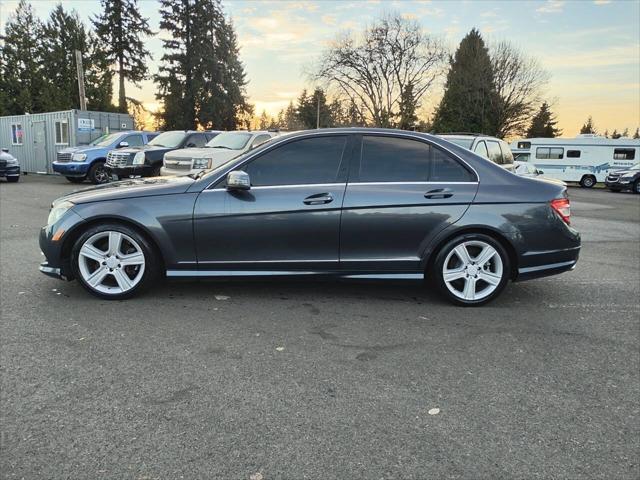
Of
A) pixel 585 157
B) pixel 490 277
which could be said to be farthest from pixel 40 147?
pixel 585 157

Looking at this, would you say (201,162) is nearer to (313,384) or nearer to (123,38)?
(313,384)

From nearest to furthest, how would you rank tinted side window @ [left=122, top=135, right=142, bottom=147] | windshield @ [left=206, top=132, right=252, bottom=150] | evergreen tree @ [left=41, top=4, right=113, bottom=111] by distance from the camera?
windshield @ [left=206, top=132, right=252, bottom=150] → tinted side window @ [left=122, top=135, right=142, bottom=147] → evergreen tree @ [left=41, top=4, right=113, bottom=111]

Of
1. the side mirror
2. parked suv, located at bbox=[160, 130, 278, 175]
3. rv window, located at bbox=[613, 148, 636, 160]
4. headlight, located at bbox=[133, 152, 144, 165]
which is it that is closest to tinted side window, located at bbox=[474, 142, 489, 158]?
parked suv, located at bbox=[160, 130, 278, 175]

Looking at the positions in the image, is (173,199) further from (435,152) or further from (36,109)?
(36,109)

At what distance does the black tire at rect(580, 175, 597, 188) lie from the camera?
3005cm

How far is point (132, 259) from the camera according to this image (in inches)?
179

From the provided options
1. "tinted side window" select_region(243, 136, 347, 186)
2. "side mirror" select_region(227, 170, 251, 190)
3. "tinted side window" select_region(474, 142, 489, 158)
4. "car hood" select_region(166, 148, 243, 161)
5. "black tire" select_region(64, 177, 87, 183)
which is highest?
"tinted side window" select_region(474, 142, 489, 158)

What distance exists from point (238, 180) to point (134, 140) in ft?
46.3

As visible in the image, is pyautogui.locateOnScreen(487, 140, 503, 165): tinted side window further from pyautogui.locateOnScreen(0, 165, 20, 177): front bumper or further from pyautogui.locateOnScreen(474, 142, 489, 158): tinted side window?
pyautogui.locateOnScreen(0, 165, 20, 177): front bumper

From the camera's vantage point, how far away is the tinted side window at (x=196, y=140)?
14.8m

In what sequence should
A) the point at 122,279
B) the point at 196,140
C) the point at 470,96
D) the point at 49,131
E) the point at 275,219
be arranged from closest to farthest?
the point at 275,219 → the point at 122,279 → the point at 196,140 → the point at 49,131 → the point at 470,96

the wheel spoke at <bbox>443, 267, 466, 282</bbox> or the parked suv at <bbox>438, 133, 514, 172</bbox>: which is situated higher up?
the parked suv at <bbox>438, 133, 514, 172</bbox>

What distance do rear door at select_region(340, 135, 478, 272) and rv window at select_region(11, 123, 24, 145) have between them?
83.7 feet

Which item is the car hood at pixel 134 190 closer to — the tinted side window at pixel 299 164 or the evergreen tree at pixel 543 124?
the tinted side window at pixel 299 164
